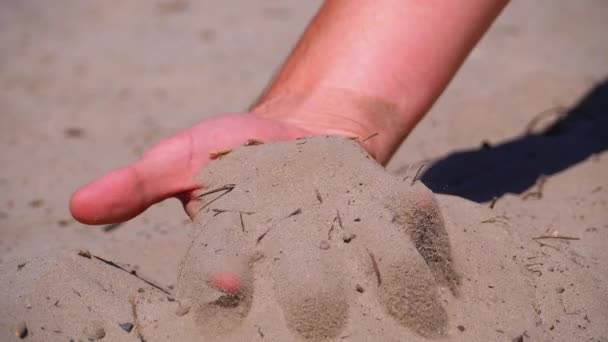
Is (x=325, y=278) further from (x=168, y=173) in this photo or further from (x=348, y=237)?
(x=168, y=173)

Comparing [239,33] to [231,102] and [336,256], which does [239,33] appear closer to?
[231,102]

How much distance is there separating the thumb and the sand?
98 millimetres

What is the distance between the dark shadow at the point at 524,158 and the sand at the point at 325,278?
544 mm

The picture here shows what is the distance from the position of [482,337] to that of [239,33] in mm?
2509

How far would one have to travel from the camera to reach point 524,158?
7.18 feet

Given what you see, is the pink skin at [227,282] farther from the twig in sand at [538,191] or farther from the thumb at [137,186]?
the twig in sand at [538,191]

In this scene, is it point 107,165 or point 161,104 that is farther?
point 161,104

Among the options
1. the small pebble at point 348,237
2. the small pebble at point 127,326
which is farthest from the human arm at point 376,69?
the small pebble at point 127,326

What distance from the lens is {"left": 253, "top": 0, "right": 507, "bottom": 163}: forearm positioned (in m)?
1.89

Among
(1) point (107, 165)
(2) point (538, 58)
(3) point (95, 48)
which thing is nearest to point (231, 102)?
(1) point (107, 165)

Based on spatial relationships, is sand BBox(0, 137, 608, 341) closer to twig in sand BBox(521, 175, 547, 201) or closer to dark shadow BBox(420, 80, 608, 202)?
twig in sand BBox(521, 175, 547, 201)

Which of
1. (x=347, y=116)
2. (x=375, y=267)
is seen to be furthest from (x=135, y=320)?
(x=347, y=116)

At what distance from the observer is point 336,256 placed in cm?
127

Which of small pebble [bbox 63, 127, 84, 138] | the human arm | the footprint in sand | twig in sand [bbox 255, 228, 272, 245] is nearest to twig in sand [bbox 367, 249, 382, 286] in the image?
the footprint in sand
